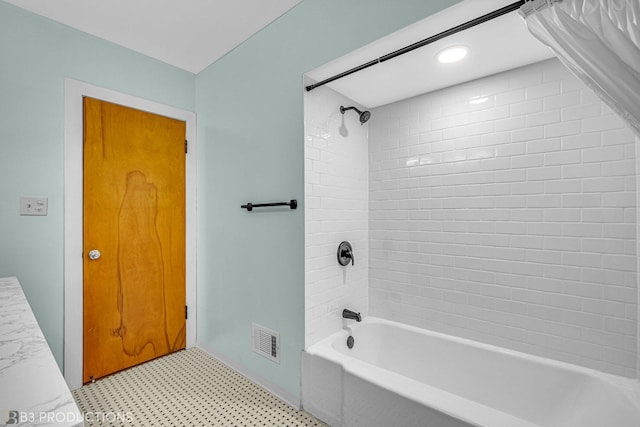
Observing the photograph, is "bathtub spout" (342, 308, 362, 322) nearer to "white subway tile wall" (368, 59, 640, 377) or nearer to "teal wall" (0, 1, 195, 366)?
"white subway tile wall" (368, 59, 640, 377)

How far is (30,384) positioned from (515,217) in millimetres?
2048

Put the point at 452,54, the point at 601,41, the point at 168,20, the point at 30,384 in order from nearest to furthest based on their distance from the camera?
the point at 30,384
the point at 601,41
the point at 452,54
the point at 168,20

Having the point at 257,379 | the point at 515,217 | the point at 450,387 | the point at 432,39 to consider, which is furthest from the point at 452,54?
the point at 257,379

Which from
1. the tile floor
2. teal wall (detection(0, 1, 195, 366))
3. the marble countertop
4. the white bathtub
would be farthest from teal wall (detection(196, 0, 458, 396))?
the marble countertop

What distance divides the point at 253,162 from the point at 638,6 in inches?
73.8

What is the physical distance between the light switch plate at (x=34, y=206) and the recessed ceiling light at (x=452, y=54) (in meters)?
2.48

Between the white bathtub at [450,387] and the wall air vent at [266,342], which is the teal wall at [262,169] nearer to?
the wall air vent at [266,342]

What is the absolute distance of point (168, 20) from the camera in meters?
1.97

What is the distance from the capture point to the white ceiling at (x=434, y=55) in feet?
4.41

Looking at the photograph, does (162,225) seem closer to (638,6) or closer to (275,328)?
(275,328)

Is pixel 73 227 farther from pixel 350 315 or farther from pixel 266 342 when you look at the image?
pixel 350 315

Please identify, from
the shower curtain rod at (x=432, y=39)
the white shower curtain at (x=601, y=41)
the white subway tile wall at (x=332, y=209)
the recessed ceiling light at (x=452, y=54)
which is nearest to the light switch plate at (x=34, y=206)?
the white subway tile wall at (x=332, y=209)

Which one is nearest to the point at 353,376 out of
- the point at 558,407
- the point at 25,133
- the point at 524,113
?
the point at 558,407

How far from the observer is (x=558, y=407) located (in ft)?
4.99
